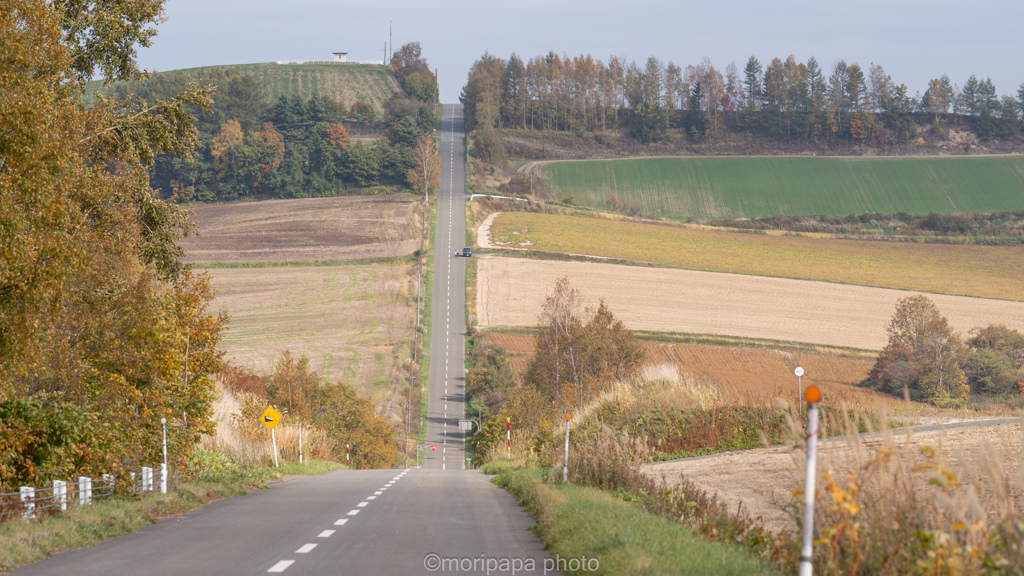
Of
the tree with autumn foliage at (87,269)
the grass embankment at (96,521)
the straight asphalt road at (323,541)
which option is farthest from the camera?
the tree with autumn foliage at (87,269)

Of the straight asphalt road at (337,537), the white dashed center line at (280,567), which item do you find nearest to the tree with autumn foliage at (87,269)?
the straight asphalt road at (337,537)

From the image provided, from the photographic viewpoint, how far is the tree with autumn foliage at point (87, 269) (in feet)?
38.4

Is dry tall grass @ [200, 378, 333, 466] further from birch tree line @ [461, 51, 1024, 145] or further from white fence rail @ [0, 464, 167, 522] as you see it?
birch tree line @ [461, 51, 1024, 145]

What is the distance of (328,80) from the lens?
181375mm

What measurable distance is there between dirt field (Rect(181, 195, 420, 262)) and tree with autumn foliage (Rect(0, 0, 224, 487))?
69811mm

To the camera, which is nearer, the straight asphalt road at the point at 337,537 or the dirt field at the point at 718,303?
the straight asphalt road at the point at 337,537

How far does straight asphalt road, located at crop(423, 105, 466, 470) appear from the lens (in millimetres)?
60094

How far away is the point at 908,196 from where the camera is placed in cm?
13050

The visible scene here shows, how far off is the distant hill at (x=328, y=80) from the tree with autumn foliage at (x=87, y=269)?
145931mm

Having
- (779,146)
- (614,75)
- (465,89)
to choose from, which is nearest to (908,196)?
(779,146)

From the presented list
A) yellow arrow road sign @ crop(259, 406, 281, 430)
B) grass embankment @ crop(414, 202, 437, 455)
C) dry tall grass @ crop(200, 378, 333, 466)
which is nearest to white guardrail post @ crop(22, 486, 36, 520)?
dry tall grass @ crop(200, 378, 333, 466)

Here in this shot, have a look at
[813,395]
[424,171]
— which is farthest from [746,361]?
[424,171]

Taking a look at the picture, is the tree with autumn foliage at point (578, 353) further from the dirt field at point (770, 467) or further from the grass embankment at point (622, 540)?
the grass embankment at point (622, 540)

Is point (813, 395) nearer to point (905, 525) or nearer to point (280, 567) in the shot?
point (905, 525)
